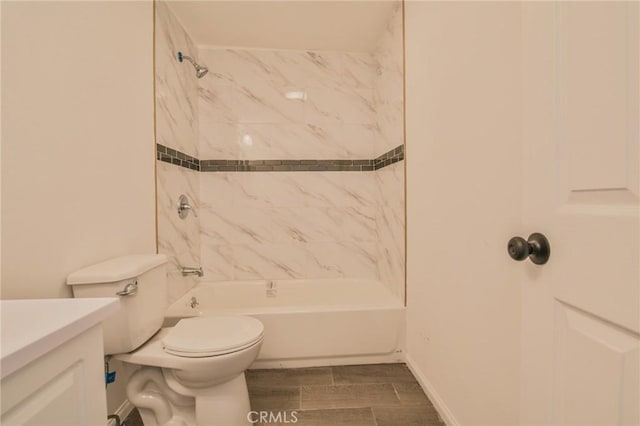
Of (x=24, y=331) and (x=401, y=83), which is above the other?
(x=401, y=83)

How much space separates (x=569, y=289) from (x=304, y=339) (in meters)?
1.57

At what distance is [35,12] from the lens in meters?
1.02

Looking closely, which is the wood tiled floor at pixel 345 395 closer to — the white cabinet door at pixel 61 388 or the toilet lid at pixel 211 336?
the toilet lid at pixel 211 336

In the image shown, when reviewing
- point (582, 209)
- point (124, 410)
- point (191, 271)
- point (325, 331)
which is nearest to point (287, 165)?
point (191, 271)

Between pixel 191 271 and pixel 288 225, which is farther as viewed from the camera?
pixel 288 225

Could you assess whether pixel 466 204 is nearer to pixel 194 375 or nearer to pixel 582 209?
pixel 582 209

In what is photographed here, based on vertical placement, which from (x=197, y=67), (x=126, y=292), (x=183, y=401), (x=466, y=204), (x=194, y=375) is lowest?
(x=183, y=401)

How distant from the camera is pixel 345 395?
1614 millimetres

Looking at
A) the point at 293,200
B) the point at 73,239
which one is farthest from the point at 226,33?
the point at 73,239

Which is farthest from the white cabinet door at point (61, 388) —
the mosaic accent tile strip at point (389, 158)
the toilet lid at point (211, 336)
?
the mosaic accent tile strip at point (389, 158)

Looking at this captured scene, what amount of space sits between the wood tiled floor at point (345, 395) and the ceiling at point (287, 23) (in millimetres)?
2397

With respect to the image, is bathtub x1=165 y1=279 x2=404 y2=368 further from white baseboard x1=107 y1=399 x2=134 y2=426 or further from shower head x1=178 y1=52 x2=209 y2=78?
shower head x1=178 y1=52 x2=209 y2=78

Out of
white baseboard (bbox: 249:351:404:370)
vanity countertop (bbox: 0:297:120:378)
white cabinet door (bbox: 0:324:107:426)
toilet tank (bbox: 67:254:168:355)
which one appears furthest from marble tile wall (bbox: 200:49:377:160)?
white cabinet door (bbox: 0:324:107:426)

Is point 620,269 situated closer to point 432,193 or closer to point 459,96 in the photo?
point 459,96
